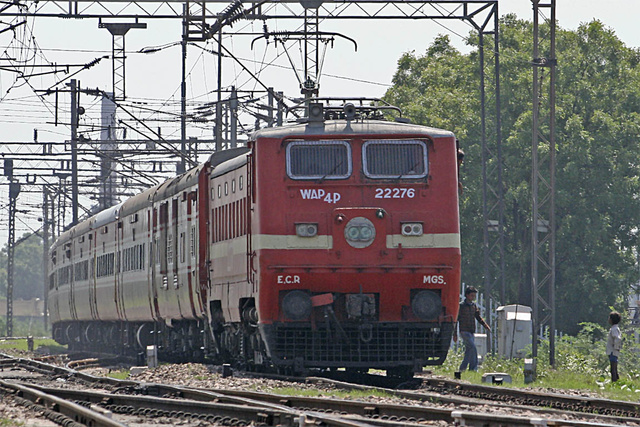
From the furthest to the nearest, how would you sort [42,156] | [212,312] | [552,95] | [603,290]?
[42,156] → [603,290] → [552,95] → [212,312]

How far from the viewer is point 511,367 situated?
71.2 feet

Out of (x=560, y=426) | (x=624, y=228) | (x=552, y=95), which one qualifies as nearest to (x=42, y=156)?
(x=624, y=228)

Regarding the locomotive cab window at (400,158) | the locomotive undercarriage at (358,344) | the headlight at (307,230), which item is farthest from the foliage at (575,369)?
the headlight at (307,230)

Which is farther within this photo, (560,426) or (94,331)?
(94,331)

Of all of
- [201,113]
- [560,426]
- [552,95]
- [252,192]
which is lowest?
[560,426]

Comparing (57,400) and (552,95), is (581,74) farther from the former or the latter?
(57,400)

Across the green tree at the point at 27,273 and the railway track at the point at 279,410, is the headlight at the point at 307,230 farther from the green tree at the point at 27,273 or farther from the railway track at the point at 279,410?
the green tree at the point at 27,273

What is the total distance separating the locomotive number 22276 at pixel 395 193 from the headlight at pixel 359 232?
44 cm

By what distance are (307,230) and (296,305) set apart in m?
1.01

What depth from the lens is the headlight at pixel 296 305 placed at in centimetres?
1669

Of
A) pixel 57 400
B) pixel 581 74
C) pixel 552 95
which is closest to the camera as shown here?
pixel 57 400

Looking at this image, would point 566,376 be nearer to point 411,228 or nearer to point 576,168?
point 411,228

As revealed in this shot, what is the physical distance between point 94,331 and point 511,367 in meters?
17.7

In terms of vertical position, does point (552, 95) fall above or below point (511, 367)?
above
